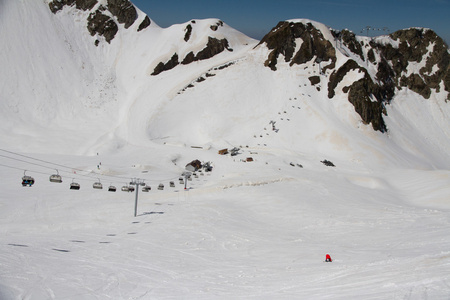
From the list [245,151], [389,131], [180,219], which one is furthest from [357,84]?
[180,219]

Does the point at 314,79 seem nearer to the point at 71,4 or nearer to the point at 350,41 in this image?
the point at 350,41

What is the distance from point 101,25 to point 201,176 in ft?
206

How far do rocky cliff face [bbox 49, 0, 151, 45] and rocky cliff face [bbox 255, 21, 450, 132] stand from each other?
36281 mm

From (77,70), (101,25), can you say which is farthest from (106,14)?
(77,70)

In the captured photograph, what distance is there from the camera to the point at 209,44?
278 ft

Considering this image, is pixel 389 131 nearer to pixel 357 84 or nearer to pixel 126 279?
pixel 357 84

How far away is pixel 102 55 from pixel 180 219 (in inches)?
2860

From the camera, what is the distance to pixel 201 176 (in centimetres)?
4641

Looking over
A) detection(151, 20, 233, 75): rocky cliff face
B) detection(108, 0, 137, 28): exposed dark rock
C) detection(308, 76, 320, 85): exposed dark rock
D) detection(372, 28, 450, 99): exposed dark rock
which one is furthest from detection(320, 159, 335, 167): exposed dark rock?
detection(108, 0, 137, 28): exposed dark rock

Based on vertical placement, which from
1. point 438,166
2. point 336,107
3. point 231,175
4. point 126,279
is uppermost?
point 336,107

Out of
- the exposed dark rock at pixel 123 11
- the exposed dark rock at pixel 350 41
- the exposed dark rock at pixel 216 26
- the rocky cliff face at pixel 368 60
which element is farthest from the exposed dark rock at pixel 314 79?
the exposed dark rock at pixel 123 11

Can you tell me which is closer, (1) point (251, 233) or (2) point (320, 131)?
(1) point (251, 233)

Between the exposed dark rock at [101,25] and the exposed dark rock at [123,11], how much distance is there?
2.82 metres

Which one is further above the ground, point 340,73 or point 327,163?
point 340,73
